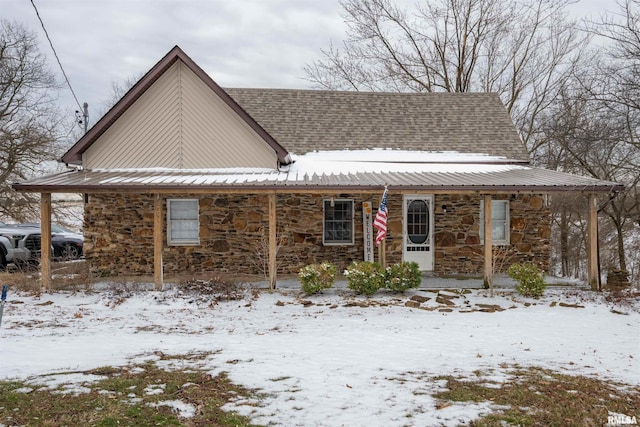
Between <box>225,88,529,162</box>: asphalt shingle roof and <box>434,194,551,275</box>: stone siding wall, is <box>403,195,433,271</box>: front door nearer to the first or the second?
<box>434,194,551,275</box>: stone siding wall

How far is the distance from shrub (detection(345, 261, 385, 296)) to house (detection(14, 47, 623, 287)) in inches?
41.2

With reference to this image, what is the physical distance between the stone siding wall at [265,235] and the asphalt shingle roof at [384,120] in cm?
201

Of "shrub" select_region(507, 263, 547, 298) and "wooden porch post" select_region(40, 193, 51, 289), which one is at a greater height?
"wooden porch post" select_region(40, 193, 51, 289)

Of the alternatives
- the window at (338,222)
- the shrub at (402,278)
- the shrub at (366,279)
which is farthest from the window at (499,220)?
the shrub at (366,279)

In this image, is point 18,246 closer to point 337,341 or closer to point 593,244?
point 337,341

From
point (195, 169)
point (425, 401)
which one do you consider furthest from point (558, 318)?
point (195, 169)

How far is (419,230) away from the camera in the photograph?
1388 centimetres

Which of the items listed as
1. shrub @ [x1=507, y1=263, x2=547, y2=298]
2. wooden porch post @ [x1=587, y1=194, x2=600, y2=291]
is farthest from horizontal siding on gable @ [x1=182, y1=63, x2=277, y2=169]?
wooden porch post @ [x1=587, y1=194, x2=600, y2=291]

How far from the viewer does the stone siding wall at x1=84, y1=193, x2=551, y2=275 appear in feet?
43.8

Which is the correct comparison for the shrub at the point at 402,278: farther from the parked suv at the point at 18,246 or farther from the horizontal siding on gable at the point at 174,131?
the parked suv at the point at 18,246

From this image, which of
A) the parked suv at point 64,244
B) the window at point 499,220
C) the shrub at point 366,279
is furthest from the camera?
the parked suv at point 64,244

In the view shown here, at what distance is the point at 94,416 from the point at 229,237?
9.11 m

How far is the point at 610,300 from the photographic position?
34.3ft

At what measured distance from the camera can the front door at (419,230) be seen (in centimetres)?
1380
